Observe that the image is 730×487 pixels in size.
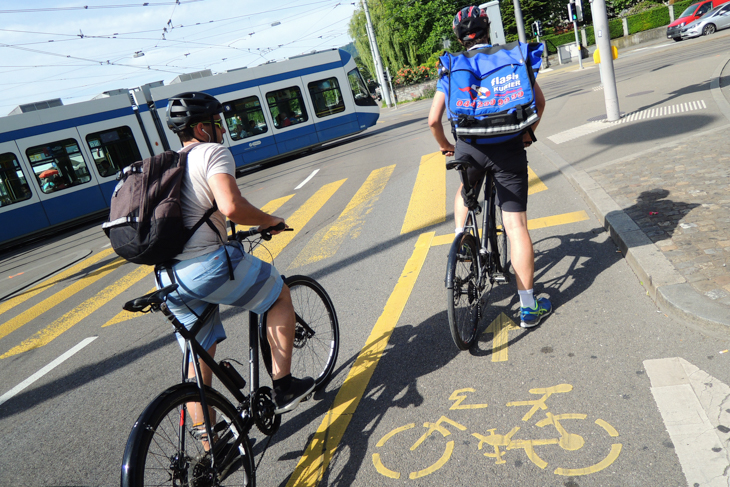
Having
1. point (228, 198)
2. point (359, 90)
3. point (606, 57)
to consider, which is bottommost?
point (606, 57)

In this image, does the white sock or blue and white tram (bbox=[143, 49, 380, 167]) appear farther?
blue and white tram (bbox=[143, 49, 380, 167])

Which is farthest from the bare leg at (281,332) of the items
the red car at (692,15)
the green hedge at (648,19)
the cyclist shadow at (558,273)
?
the green hedge at (648,19)

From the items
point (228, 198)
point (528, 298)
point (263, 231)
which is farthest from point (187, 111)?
point (528, 298)

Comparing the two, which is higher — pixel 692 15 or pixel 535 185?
pixel 692 15

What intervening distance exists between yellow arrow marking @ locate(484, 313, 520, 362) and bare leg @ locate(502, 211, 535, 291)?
12.0 inches

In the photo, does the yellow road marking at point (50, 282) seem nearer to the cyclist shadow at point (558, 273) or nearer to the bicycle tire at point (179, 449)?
the bicycle tire at point (179, 449)

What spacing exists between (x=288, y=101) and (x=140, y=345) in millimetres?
14559

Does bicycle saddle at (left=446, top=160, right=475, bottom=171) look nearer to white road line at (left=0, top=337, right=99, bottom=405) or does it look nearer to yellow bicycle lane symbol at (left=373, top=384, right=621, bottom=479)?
yellow bicycle lane symbol at (left=373, top=384, right=621, bottom=479)

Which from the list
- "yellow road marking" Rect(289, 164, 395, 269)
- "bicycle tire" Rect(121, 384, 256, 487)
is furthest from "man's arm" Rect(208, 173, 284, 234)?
"yellow road marking" Rect(289, 164, 395, 269)

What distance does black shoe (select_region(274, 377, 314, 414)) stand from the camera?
2795mm

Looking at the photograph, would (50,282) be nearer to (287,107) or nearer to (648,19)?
(287,107)

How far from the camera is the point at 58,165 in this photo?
14734mm

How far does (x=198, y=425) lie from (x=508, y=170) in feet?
7.59

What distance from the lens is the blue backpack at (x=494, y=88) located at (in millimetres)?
3021
